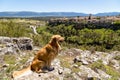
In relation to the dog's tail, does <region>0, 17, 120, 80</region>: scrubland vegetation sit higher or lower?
lower

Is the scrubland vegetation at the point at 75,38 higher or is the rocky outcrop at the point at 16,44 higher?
the rocky outcrop at the point at 16,44

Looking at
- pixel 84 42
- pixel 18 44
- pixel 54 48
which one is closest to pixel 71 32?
pixel 84 42

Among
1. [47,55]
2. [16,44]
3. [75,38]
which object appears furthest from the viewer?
[75,38]

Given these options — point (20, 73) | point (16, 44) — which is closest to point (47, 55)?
point (20, 73)

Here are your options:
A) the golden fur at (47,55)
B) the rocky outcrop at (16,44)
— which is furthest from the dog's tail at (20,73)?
the rocky outcrop at (16,44)

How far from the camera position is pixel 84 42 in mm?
95312

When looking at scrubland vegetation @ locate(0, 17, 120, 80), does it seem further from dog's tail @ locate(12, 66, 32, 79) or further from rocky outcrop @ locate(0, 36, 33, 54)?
rocky outcrop @ locate(0, 36, 33, 54)

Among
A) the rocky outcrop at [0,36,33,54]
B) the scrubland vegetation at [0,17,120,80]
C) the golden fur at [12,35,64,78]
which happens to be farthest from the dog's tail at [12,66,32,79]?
the rocky outcrop at [0,36,33,54]

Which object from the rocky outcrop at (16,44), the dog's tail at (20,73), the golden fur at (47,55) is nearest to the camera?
the dog's tail at (20,73)

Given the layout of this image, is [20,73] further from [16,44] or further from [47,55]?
[16,44]

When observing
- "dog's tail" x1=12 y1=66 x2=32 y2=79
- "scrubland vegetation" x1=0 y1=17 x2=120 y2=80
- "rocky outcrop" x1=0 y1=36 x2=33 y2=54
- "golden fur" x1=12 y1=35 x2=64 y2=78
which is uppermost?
"golden fur" x1=12 y1=35 x2=64 y2=78

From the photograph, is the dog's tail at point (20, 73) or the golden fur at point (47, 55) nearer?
the dog's tail at point (20, 73)

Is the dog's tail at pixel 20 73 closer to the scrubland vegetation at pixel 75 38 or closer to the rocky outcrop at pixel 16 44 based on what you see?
the scrubland vegetation at pixel 75 38

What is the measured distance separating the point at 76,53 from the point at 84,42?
259ft
